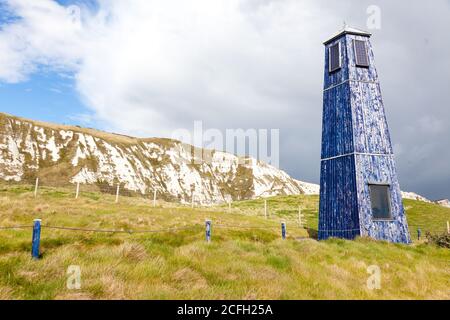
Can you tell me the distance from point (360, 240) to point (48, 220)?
16712 mm

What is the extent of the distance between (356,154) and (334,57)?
7.25m

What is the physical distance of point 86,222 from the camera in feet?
56.2

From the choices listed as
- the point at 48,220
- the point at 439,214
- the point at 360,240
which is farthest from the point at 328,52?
the point at 439,214

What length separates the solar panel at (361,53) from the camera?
2119 centimetres

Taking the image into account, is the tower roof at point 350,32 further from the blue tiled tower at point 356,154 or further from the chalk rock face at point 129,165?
the chalk rock face at point 129,165

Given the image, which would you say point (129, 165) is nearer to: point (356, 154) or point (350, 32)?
point (350, 32)

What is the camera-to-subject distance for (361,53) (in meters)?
21.5

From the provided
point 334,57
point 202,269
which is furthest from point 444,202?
point 202,269

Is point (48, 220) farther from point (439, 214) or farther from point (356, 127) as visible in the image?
point (439, 214)

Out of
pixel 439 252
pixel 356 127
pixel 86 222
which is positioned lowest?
pixel 439 252

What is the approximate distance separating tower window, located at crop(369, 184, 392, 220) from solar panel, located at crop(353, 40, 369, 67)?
8.05m

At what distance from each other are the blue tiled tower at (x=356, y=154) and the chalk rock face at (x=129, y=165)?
215 feet

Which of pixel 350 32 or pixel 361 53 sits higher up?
pixel 350 32
